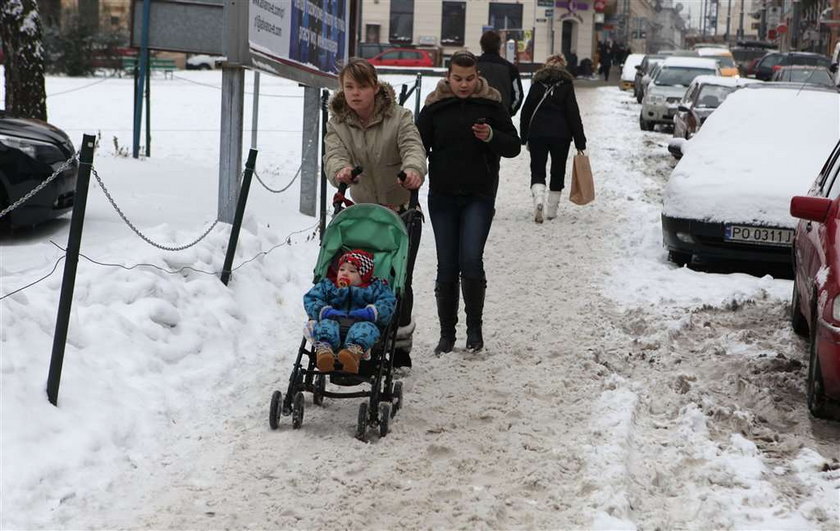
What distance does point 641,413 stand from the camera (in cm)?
632

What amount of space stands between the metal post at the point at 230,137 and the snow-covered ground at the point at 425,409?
1.26 feet

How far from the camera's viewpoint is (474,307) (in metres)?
7.54

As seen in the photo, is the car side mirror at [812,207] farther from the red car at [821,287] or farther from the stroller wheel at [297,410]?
the stroller wheel at [297,410]

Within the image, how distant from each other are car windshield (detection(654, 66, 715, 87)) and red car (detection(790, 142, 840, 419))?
21353 mm

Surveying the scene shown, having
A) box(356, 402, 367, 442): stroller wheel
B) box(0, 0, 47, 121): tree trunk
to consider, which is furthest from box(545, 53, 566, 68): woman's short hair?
box(356, 402, 367, 442): stroller wheel

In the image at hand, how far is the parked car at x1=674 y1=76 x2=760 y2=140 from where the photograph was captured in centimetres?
2014

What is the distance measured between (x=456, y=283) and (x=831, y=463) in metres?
2.80

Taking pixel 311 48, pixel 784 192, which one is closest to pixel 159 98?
pixel 311 48

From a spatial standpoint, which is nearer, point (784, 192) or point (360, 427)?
point (360, 427)

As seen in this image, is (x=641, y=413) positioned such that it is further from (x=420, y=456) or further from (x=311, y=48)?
(x=311, y=48)

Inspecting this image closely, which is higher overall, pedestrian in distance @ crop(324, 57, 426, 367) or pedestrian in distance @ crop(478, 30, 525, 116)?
pedestrian in distance @ crop(478, 30, 525, 116)

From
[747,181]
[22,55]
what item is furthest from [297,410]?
[22,55]

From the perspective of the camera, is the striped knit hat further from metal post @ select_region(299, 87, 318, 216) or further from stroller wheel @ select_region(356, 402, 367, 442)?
metal post @ select_region(299, 87, 318, 216)

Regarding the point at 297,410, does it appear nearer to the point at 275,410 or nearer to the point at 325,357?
the point at 275,410
